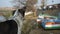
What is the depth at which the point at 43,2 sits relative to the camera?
1.82 m

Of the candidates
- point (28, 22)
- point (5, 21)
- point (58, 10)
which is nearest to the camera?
point (5, 21)

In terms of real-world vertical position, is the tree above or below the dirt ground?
above

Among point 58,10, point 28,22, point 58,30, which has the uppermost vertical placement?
point 58,10

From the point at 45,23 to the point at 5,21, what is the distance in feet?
2.52

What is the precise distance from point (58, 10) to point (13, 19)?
842mm

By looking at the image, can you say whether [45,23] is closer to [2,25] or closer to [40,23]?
[40,23]

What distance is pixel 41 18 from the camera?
1.86m

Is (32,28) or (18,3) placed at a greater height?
(18,3)

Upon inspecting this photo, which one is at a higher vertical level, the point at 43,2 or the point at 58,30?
the point at 43,2

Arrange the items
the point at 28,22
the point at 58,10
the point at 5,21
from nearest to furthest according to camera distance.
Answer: the point at 5,21
the point at 28,22
the point at 58,10

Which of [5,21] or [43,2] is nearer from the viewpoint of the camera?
[5,21]

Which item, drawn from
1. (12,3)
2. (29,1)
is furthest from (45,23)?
(12,3)

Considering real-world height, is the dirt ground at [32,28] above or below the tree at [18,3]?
below

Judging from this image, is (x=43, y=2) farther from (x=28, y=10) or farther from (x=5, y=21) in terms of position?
(x=5, y=21)
